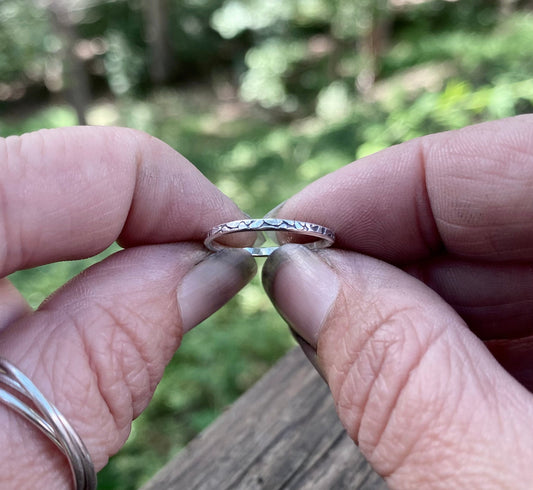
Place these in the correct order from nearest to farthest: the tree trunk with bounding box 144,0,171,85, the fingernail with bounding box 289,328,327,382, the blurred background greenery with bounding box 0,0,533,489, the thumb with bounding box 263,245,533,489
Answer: the thumb with bounding box 263,245,533,489, the fingernail with bounding box 289,328,327,382, the blurred background greenery with bounding box 0,0,533,489, the tree trunk with bounding box 144,0,171,85

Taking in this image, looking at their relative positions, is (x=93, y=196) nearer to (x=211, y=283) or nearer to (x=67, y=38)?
(x=211, y=283)

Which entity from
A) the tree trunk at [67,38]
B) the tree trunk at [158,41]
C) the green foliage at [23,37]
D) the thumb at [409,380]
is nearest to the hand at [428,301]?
the thumb at [409,380]

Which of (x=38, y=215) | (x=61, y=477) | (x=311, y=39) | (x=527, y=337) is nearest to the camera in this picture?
(x=61, y=477)

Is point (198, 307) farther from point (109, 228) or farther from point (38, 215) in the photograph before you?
point (38, 215)

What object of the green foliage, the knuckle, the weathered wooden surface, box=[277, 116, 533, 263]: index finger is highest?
the green foliage

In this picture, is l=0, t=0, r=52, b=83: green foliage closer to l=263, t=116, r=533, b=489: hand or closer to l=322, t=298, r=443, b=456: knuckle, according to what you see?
l=263, t=116, r=533, b=489: hand

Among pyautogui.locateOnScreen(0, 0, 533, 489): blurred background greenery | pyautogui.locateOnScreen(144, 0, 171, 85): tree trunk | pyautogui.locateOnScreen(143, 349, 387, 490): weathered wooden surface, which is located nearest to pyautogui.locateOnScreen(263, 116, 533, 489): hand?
pyautogui.locateOnScreen(143, 349, 387, 490): weathered wooden surface

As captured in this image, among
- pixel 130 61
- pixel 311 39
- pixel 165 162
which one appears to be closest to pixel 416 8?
pixel 311 39
